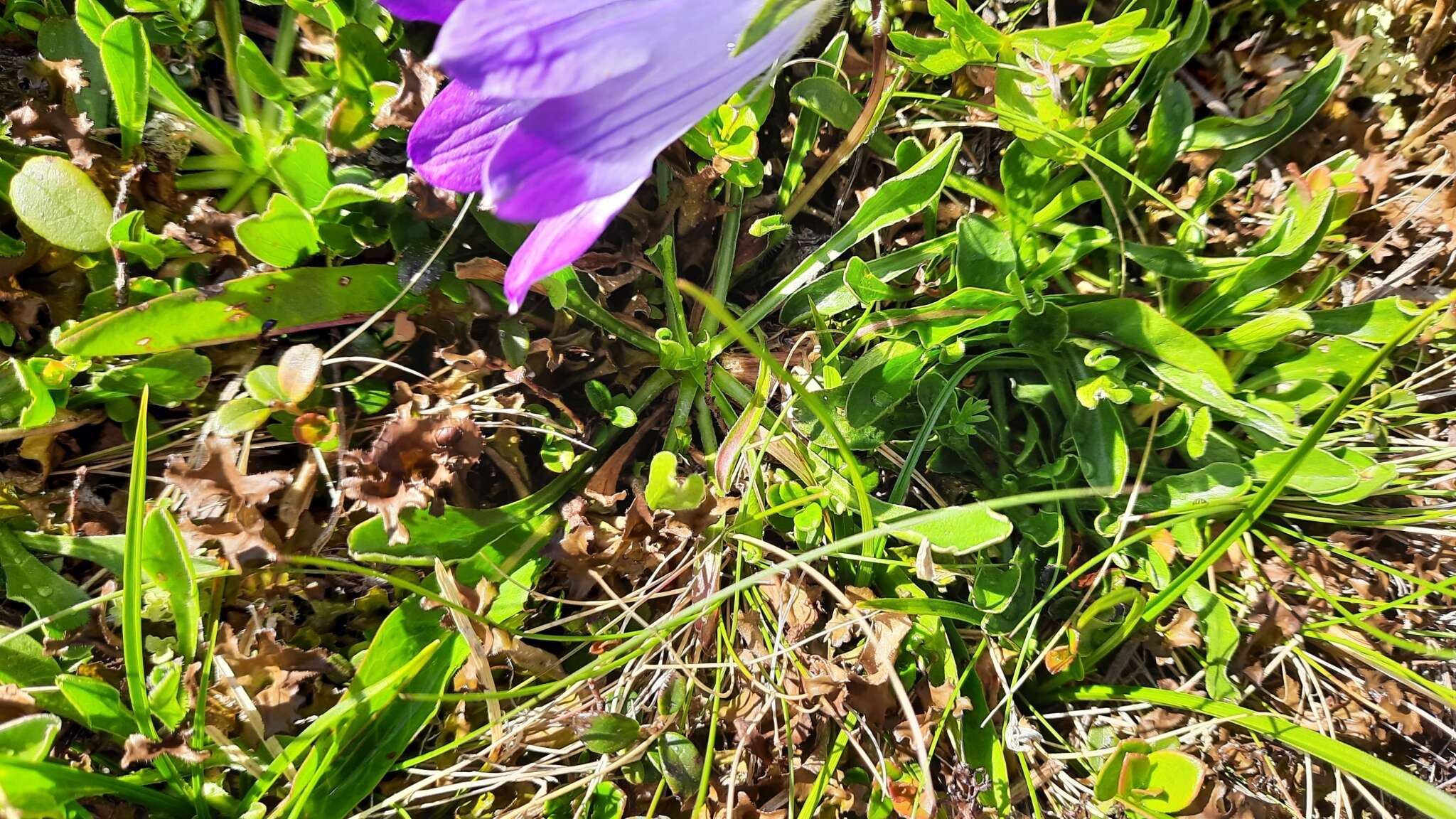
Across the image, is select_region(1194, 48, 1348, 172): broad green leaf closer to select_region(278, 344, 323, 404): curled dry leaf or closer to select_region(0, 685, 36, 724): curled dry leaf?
select_region(278, 344, 323, 404): curled dry leaf

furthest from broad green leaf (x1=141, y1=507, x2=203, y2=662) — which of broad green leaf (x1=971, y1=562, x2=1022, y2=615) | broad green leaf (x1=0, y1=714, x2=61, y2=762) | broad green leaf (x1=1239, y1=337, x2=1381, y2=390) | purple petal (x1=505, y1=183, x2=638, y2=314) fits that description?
broad green leaf (x1=1239, y1=337, x2=1381, y2=390)

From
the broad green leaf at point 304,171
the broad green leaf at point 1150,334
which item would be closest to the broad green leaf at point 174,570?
the broad green leaf at point 304,171

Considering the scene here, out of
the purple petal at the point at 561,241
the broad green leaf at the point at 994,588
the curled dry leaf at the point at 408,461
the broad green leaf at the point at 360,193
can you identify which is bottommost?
the broad green leaf at the point at 994,588

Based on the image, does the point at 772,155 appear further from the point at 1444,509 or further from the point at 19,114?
the point at 1444,509

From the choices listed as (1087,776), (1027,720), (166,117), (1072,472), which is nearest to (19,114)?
(166,117)

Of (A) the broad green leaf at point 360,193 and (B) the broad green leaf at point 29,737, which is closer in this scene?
(B) the broad green leaf at point 29,737

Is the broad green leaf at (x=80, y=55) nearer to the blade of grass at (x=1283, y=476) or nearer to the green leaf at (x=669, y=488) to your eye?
the green leaf at (x=669, y=488)
